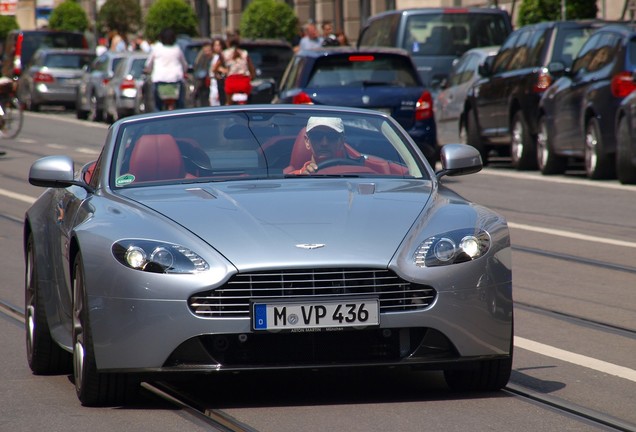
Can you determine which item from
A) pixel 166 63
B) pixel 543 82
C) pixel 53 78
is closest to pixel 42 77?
pixel 53 78

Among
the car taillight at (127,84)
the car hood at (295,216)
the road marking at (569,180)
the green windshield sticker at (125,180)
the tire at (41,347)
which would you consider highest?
the green windshield sticker at (125,180)

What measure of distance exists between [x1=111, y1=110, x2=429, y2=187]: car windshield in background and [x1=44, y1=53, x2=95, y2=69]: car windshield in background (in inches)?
1360

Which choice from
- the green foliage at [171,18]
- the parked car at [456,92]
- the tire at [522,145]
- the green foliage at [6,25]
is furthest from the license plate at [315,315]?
the green foliage at [6,25]

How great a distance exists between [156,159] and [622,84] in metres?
11.0

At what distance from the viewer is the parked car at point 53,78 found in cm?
4112

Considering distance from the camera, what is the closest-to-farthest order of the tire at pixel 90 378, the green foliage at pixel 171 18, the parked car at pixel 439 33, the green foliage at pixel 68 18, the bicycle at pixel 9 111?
the tire at pixel 90 378 → the parked car at pixel 439 33 → the bicycle at pixel 9 111 → the green foliage at pixel 171 18 → the green foliage at pixel 68 18

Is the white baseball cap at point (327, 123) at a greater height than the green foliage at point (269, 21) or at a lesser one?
greater

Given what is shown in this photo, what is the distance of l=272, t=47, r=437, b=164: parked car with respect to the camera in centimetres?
1831

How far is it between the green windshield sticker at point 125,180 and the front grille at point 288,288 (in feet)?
4.31

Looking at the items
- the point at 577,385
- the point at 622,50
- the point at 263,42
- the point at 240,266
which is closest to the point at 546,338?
the point at 577,385

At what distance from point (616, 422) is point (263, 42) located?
2535 centimetres

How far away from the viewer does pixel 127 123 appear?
7.96 m

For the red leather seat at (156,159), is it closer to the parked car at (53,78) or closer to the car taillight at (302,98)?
the car taillight at (302,98)

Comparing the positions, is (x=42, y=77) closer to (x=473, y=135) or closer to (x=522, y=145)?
(x=473, y=135)
